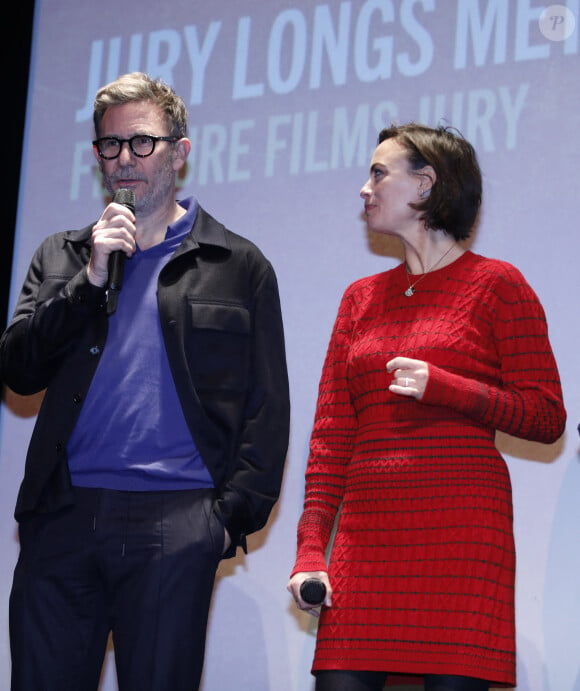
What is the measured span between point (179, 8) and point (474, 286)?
194 cm

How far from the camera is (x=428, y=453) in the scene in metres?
2.48

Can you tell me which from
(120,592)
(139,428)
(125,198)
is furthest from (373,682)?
(125,198)

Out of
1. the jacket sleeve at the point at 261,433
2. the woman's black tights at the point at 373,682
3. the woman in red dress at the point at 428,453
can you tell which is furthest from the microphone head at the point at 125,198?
the woman's black tights at the point at 373,682

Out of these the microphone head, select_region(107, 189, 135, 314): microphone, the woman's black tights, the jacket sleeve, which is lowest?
the woman's black tights

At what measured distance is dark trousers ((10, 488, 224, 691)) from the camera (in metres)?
2.32

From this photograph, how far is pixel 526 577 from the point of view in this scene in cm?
312

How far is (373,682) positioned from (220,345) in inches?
32.6

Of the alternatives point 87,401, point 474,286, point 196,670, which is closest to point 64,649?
point 196,670

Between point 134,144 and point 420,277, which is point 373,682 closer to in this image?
point 420,277

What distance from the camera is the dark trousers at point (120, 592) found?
2318 mm

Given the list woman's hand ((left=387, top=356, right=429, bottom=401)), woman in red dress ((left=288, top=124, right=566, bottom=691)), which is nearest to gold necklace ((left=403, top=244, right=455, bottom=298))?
woman in red dress ((left=288, top=124, right=566, bottom=691))

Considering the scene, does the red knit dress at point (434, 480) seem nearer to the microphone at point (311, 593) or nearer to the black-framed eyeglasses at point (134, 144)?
the microphone at point (311, 593)

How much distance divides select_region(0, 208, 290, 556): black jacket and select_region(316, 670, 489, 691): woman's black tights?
0.37 metres

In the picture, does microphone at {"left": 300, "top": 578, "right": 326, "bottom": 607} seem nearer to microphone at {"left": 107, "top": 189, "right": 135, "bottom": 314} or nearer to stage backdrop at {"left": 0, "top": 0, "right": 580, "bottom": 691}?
microphone at {"left": 107, "top": 189, "right": 135, "bottom": 314}
